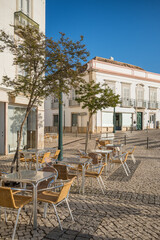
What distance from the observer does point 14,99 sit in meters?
11.6

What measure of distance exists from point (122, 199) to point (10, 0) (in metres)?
10.8

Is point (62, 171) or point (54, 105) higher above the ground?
point (54, 105)

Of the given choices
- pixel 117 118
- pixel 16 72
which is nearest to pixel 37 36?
pixel 16 72

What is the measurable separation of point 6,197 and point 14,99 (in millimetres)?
8855

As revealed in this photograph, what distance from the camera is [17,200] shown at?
148 inches

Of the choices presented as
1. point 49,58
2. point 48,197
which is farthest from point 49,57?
point 48,197

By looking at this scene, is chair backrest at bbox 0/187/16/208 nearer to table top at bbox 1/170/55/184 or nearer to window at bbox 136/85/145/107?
table top at bbox 1/170/55/184

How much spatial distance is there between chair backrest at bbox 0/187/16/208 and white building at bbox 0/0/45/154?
8.19 metres

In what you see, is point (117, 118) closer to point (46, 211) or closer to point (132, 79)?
point (132, 79)

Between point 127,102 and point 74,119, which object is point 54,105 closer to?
point 74,119

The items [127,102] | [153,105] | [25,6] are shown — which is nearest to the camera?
[25,6]

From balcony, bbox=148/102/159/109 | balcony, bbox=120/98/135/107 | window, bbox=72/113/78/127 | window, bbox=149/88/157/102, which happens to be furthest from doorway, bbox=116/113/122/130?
window, bbox=149/88/157/102

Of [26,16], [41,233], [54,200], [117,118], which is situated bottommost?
[41,233]

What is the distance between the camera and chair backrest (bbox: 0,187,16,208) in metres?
3.28
